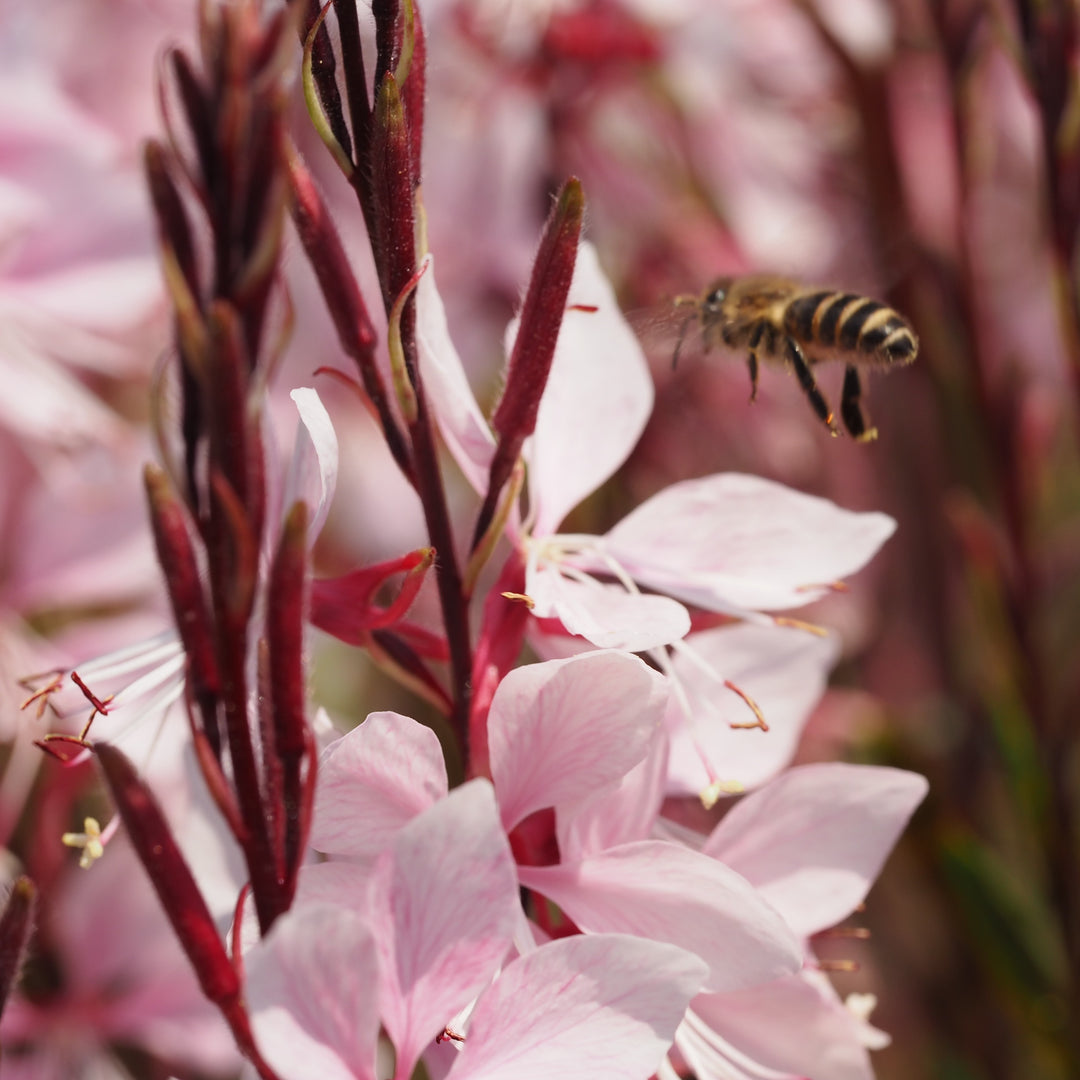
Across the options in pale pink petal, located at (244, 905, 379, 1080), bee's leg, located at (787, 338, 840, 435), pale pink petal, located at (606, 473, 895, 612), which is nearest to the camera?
pale pink petal, located at (244, 905, 379, 1080)

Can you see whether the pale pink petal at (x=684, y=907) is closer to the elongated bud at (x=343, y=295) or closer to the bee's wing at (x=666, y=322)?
the elongated bud at (x=343, y=295)

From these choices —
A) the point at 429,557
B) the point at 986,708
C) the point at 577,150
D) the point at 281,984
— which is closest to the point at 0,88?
the point at 577,150

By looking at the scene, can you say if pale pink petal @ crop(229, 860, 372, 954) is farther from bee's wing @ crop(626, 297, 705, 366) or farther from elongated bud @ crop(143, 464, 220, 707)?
bee's wing @ crop(626, 297, 705, 366)

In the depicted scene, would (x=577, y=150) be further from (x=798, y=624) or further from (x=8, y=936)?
(x=8, y=936)

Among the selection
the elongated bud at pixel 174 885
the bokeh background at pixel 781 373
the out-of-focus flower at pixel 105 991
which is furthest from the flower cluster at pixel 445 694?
the out-of-focus flower at pixel 105 991

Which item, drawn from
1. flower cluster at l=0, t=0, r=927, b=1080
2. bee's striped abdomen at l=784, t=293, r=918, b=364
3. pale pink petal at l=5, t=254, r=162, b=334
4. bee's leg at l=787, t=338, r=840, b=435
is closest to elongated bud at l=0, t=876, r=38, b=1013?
flower cluster at l=0, t=0, r=927, b=1080

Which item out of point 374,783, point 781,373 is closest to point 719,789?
point 374,783
